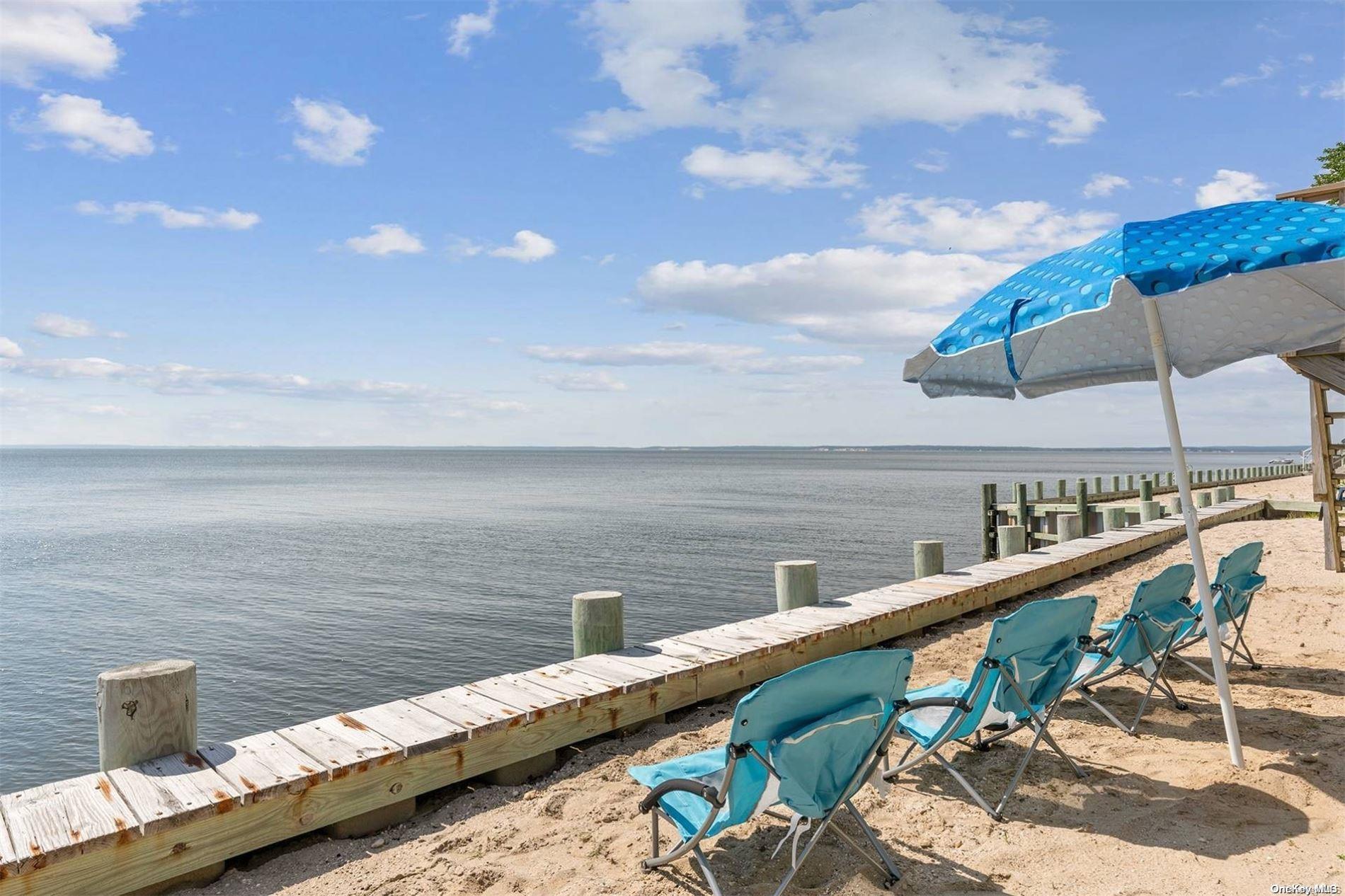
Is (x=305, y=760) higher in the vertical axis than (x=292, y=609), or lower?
higher

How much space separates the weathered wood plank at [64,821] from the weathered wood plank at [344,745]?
0.79m

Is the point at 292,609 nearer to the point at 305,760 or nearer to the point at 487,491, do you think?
the point at 305,760

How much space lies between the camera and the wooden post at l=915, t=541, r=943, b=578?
9.34m

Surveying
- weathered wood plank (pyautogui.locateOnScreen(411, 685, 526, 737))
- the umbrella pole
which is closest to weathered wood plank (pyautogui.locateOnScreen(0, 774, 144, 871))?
weathered wood plank (pyautogui.locateOnScreen(411, 685, 526, 737))

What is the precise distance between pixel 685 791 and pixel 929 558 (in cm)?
703

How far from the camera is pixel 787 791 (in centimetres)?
291

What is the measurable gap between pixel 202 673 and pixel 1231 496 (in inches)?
963

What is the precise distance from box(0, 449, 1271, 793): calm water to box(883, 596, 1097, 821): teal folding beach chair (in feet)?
26.5

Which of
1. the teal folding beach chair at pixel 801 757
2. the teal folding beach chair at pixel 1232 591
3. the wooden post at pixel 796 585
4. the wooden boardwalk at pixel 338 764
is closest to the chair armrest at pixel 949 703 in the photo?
the teal folding beach chair at pixel 801 757

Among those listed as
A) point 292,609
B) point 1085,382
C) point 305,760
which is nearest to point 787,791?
point 305,760

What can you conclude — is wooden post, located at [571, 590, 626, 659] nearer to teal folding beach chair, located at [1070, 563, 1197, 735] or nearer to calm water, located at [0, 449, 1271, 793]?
teal folding beach chair, located at [1070, 563, 1197, 735]

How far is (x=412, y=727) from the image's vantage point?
433 centimetres

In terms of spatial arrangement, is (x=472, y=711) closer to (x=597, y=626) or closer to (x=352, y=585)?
(x=597, y=626)

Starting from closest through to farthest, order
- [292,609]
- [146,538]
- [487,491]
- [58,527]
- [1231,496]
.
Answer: [292,609], [1231,496], [146,538], [58,527], [487,491]
